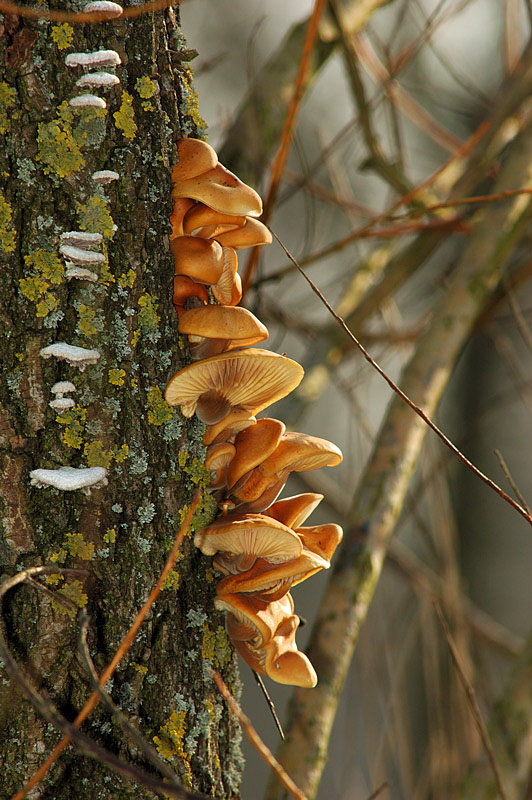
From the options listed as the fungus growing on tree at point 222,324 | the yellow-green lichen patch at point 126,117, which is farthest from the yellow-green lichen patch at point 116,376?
the yellow-green lichen patch at point 126,117

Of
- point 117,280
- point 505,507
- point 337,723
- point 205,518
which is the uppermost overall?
point 117,280

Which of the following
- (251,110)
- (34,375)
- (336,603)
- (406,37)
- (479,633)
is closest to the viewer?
(34,375)

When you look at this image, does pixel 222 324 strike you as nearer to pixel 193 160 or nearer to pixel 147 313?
pixel 147 313

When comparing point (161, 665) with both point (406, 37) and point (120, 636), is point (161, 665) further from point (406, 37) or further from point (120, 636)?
point (406, 37)

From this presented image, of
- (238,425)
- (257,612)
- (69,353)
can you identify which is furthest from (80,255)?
(257,612)

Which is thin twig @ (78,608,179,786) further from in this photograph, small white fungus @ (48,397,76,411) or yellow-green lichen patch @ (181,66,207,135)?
yellow-green lichen patch @ (181,66,207,135)

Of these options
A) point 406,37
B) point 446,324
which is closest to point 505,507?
point 406,37

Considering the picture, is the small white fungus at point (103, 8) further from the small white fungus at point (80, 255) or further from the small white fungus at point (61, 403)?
the small white fungus at point (61, 403)
